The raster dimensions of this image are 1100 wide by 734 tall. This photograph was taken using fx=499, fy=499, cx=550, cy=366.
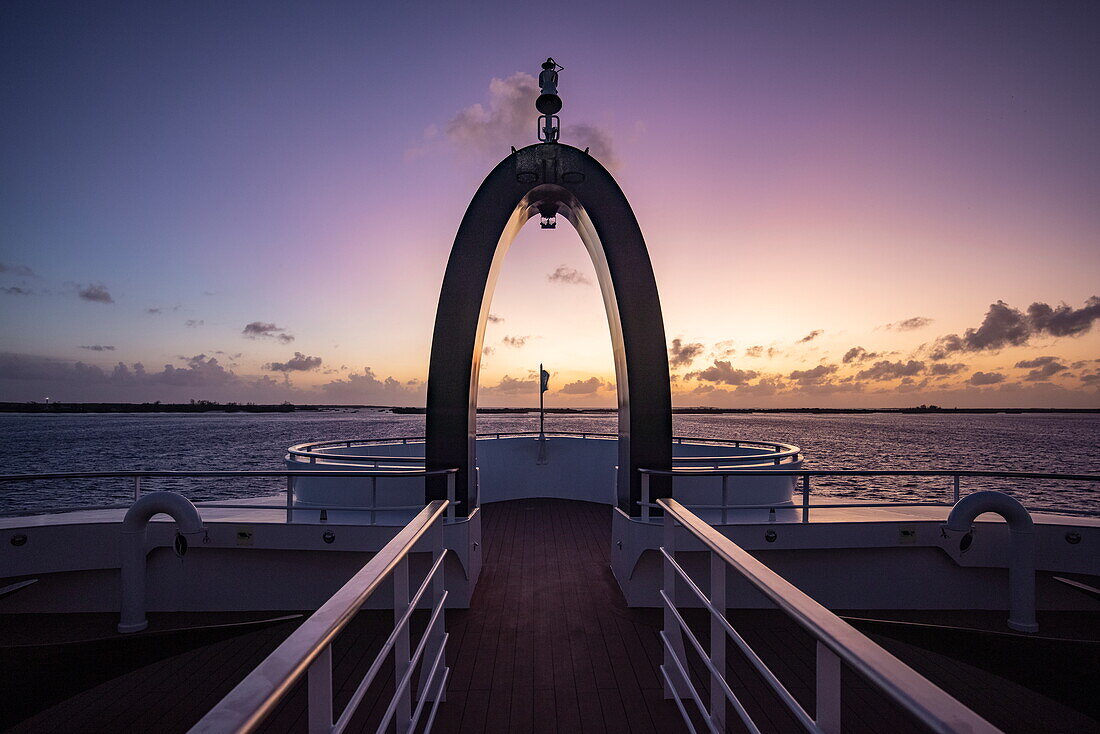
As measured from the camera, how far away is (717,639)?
79.7 inches

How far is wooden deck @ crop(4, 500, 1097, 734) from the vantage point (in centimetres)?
298

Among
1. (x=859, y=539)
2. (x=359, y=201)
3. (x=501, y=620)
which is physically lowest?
(x=501, y=620)

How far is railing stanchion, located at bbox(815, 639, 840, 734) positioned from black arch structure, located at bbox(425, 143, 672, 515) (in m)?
3.92

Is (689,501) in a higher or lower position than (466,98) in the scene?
lower

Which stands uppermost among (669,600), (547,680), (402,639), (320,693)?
(320,693)

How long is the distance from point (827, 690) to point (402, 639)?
1.65 m

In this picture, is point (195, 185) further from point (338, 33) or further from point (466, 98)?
point (466, 98)

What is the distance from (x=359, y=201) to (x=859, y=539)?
1012 cm

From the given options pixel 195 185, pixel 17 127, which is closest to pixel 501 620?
pixel 195 185

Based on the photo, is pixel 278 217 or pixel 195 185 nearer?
pixel 195 185

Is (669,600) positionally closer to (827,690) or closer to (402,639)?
(402,639)

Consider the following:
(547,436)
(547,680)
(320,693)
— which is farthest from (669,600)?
(547,436)

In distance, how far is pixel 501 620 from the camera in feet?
14.0

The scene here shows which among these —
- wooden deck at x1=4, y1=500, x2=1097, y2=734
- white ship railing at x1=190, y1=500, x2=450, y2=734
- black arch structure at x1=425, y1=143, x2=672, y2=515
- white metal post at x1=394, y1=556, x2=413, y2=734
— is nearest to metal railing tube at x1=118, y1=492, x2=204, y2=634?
wooden deck at x1=4, y1=500, x2=1097, y2=734
